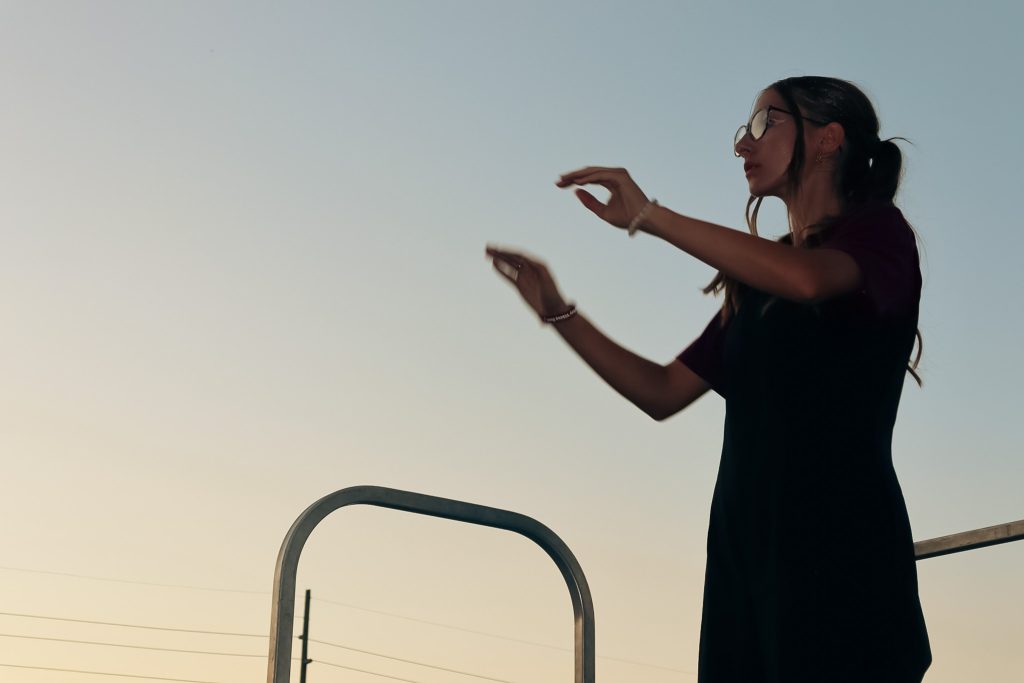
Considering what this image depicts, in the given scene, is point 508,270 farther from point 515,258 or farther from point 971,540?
point 971,540

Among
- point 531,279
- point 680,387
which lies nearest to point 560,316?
point 531,279

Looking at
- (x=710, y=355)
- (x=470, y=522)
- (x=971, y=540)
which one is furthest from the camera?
(x=971, y=540)

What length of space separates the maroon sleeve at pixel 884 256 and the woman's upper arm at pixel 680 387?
423mm

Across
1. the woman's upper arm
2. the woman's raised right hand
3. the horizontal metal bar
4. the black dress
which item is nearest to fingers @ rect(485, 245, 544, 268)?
the woman's raised right hand

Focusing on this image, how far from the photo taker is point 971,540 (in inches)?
104

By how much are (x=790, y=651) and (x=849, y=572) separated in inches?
5.5

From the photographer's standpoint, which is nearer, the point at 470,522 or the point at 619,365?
the point at 619,365

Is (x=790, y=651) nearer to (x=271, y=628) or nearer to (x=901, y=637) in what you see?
(x=901, y=637)

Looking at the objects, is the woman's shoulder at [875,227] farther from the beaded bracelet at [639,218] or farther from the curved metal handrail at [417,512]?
the curved metal handrail at [417,512]

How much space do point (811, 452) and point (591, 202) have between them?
0.51 meters

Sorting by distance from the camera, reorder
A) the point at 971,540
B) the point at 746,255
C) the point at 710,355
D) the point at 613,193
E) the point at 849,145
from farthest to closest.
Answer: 1. the point at 971,540
2. the point at 710,355
3. the point at 849,145
4. the point at 613,193
5. the point at 746,255

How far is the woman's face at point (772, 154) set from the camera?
2.01m

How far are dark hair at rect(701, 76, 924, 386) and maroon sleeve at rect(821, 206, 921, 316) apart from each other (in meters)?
0.17

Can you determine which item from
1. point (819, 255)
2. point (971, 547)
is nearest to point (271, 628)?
point (819, 255)
